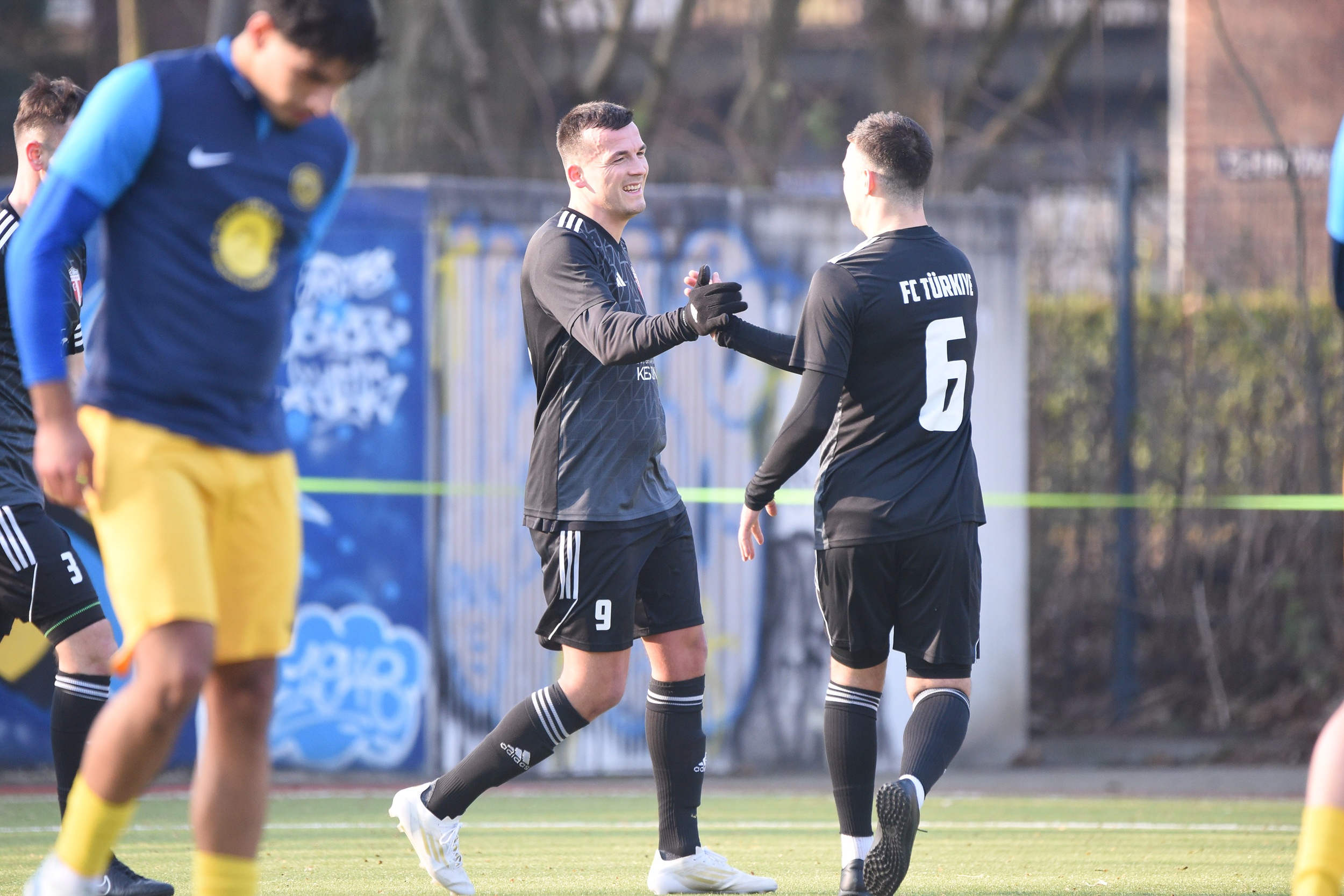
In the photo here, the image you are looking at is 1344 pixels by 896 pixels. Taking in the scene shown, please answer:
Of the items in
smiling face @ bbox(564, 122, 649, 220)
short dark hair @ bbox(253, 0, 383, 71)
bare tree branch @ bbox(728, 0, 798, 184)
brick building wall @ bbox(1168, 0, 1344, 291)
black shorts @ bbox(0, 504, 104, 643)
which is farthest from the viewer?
bare tree branch @ bbox(728, 0, 798, 184)

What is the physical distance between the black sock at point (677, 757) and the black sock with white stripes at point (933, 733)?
2.22 feet

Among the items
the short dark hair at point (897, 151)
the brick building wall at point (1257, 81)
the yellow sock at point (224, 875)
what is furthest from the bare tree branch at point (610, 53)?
the yellow sock at point (224, 875)

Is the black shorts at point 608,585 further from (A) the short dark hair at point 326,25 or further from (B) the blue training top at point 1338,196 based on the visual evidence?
(B) the blue training top at point 1338,196

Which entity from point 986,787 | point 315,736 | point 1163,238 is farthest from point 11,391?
point 1163,238

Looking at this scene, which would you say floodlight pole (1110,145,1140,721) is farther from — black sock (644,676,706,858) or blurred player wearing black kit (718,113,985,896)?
black sock (644,676,706,858)

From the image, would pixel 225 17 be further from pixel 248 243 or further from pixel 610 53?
pixel 248 243

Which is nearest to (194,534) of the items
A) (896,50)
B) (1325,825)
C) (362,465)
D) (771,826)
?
(1325,825)

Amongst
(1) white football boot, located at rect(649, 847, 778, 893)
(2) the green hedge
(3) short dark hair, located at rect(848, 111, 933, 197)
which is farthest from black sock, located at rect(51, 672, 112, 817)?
(2) the green hedge

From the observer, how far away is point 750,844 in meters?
5.93

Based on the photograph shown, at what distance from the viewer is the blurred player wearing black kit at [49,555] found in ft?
15.5

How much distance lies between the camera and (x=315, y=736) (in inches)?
336

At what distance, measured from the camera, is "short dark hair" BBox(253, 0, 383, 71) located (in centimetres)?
317

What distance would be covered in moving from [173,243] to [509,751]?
206cm

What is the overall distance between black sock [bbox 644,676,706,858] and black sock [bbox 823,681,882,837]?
0.42 m
